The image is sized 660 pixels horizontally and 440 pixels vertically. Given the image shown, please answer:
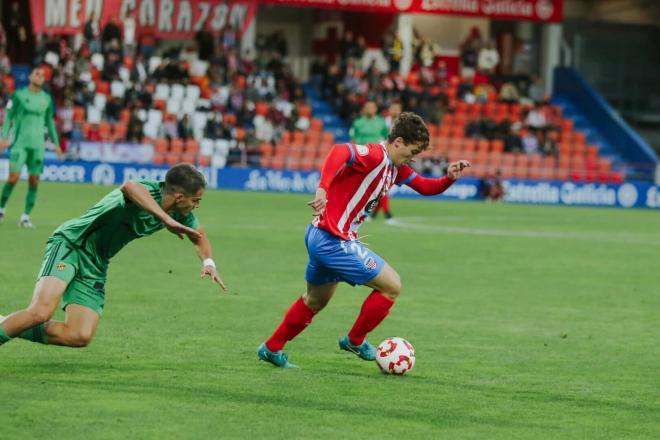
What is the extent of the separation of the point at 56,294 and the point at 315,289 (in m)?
2.01

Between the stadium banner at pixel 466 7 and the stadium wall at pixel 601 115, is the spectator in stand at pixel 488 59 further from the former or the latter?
the stadium wall at pixel 601 115

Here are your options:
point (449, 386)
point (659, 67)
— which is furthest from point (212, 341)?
point (659, 67)

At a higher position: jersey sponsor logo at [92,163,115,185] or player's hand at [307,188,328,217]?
player's hand at [307,188,328,217]

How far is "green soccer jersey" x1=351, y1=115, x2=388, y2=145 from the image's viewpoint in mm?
25297

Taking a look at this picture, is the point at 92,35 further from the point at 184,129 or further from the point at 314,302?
the point at 314,302

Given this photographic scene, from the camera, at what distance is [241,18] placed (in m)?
40.1

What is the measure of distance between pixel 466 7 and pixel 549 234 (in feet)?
67.9

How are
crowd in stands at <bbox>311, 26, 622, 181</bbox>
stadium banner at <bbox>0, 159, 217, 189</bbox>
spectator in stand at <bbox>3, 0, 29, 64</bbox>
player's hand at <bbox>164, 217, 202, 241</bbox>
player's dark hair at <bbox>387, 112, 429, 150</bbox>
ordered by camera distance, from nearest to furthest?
player's hand at <bbox>164, 217, 202, 241</bbox>, player's dark hair at <bbox>387, 112, 429, 150</bbox>, stadium banner at <bbox>0, 159, 217, 189</bbox>, crowd in stands at <bbox>311, 26, 622, 181</bbox>, spectator in stand at <bbox>3, 0, 29, 64</bbox>

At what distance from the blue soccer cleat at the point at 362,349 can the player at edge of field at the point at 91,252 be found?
65.8 inches

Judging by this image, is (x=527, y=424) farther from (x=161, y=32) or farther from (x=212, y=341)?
(x=161, y=32)

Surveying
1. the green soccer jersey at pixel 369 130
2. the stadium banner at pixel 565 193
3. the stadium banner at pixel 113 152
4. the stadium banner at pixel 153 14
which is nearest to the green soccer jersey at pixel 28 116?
the green soccer jersey at pixel 369 130

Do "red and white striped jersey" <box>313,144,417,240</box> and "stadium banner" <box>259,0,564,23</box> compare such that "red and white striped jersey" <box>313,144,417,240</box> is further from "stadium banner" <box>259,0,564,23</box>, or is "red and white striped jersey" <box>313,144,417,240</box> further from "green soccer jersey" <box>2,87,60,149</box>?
"stadium banner" <box>259,0,564,23</box>

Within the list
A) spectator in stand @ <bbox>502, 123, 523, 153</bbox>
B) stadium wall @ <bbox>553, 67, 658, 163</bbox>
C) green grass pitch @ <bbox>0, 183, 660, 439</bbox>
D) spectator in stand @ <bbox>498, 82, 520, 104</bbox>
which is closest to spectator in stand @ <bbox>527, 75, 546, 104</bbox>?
stadium wall @ <bbox>553, 67, 658, 163</bbox>

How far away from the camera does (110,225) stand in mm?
8461
